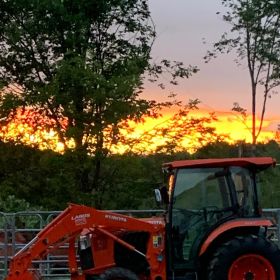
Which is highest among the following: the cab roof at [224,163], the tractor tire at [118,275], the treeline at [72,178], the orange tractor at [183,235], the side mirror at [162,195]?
the treeline at [72,178]

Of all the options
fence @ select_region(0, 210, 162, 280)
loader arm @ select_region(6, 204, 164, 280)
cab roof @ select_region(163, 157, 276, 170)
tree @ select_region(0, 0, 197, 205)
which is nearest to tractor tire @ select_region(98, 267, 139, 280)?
loader arm @ select_region(6, 204, 164, 280)

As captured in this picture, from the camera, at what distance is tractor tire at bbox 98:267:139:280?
9836mm

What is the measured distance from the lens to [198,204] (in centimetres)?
1020

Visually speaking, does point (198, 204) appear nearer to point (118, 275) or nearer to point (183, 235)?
point (183, 235)

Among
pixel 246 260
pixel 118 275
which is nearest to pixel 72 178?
pixel 118 275

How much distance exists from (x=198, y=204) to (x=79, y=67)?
9663mm

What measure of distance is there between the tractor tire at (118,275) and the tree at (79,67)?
9186mm

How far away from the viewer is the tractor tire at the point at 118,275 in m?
9.84

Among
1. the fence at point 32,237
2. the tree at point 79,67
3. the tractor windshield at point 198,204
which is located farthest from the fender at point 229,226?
the tree at point 79,67

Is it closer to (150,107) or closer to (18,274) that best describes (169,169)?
(18,274)

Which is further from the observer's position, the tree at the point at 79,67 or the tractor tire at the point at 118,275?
the tree at the point at 79,67

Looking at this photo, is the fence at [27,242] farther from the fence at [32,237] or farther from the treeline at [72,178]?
the treeline at [72,178]

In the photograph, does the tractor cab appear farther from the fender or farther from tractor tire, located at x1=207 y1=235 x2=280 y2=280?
tractor tire, located at x1=207 y1=235 x2=280 y2=280

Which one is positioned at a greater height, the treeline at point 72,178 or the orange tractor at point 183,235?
the treeline at point 72,178
